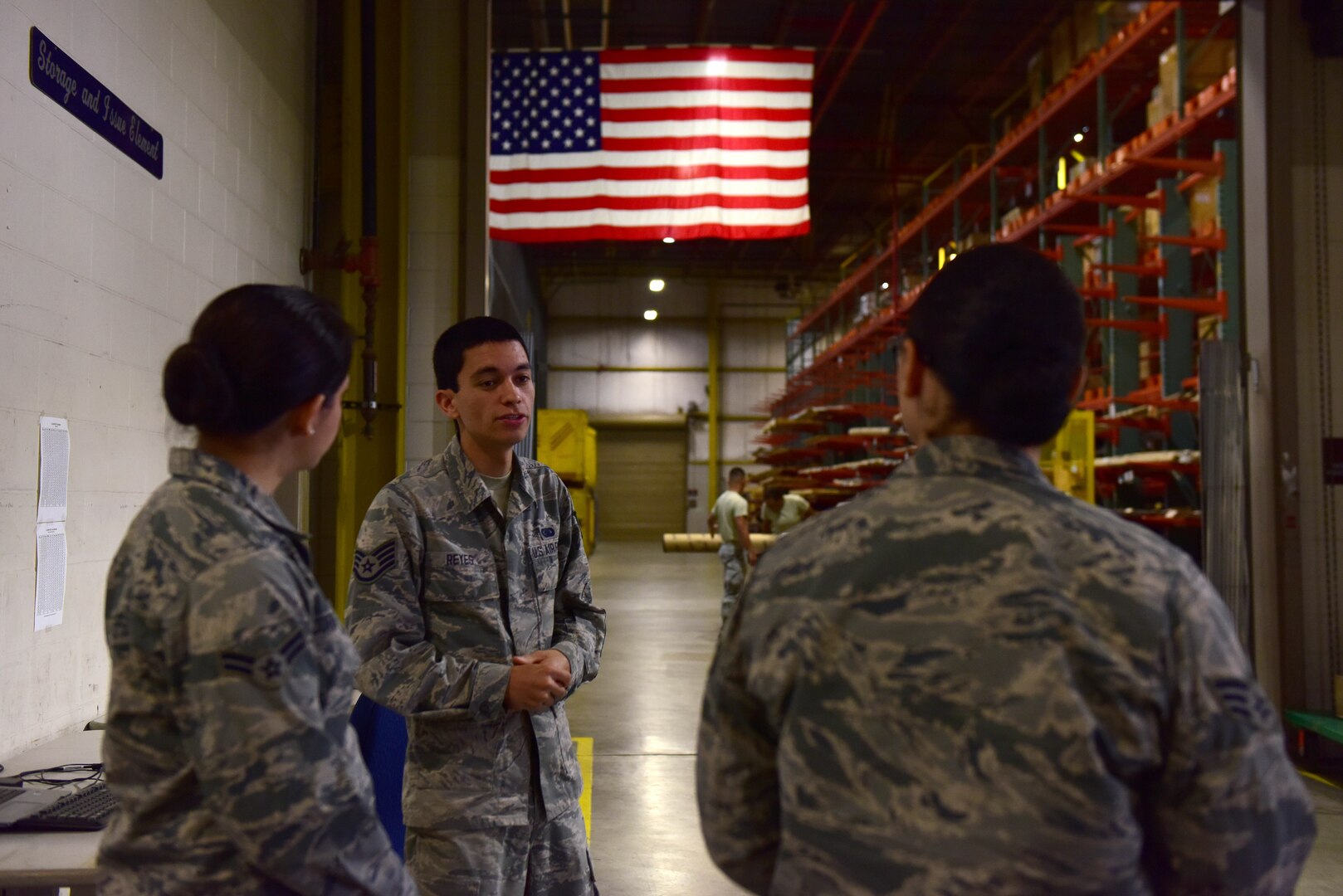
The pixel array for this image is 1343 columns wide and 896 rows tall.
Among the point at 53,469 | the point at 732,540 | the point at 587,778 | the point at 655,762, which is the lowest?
the point at 655,762

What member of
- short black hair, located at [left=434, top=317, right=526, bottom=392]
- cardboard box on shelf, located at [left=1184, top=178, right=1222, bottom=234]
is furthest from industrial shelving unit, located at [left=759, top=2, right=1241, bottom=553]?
short black hair, located at [left=434, top=317, right=526, bottom=392]

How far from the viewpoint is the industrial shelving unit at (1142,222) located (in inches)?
309

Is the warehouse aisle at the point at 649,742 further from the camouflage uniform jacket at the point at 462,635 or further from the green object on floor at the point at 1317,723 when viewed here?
the green object on floor at the point at 1317,723

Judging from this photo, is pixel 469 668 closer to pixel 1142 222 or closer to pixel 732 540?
pixel 732 540

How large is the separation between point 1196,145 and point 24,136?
917 centimetres

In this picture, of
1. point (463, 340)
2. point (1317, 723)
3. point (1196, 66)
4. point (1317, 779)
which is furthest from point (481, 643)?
point (1196, 66)

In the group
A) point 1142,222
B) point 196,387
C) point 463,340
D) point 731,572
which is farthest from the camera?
point 731,572

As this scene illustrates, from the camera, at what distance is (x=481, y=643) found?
2148 millimetres

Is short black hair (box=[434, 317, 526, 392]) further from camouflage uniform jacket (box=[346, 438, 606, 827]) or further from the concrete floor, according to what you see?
the concrete floor

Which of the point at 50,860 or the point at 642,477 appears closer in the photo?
the point at 50,860

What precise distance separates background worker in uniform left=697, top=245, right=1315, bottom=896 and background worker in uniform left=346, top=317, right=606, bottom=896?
951 millimetres

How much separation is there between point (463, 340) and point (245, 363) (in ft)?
3.70

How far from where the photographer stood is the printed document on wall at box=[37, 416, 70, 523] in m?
2.99

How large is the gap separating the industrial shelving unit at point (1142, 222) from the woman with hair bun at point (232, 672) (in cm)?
584
